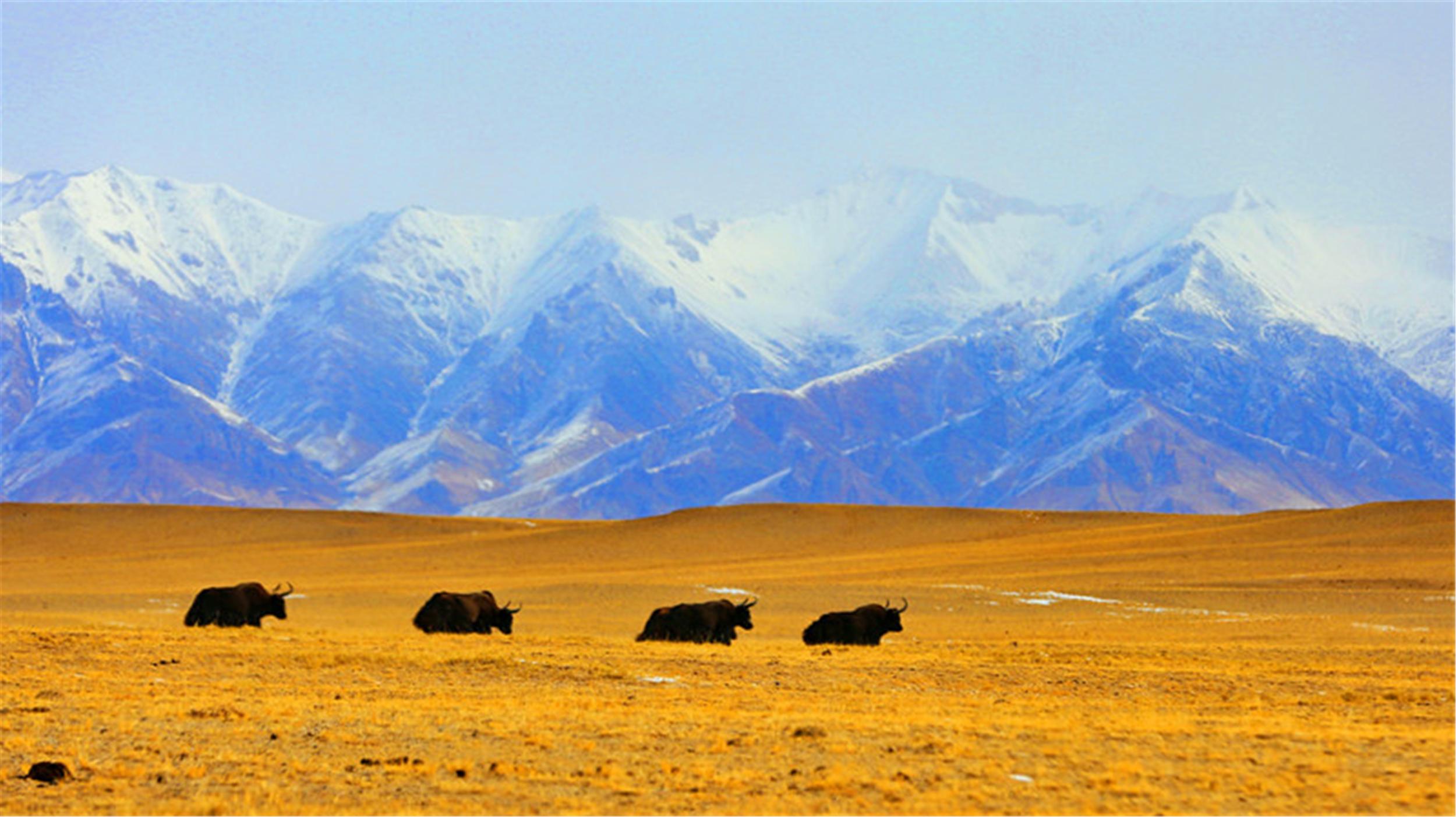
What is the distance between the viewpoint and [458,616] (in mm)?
34688

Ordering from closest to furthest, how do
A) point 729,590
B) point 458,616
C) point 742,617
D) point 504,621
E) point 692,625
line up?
point 692,625, point 742,617, point 458,616, point 504,621, point 729,590

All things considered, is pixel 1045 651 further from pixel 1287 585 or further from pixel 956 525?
pixel 956 525

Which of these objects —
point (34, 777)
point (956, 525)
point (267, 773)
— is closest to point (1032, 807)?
point (267, 773)

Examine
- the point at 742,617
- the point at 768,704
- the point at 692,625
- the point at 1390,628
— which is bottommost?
the point at 768,704

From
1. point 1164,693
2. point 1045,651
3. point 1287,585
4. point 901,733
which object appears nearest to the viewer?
point 901,733

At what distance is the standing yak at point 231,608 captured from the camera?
3550 centimetres

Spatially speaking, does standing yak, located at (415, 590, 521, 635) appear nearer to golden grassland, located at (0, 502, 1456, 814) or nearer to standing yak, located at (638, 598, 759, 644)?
golden grassland, located at (0, 502, 1456, 814)

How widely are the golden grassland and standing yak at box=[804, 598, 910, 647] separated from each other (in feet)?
4.28

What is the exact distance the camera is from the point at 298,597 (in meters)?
53.7

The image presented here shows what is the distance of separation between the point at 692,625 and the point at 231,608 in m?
9.60

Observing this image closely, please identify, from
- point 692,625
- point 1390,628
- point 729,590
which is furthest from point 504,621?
point 1390,628

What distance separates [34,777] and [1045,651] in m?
18.7

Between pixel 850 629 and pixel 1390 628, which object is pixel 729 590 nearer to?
pixel 850 629

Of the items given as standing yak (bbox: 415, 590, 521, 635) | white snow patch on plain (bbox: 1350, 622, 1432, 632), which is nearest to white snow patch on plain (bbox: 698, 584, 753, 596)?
standing yak (bbox: 415, 590, 521, 635)
